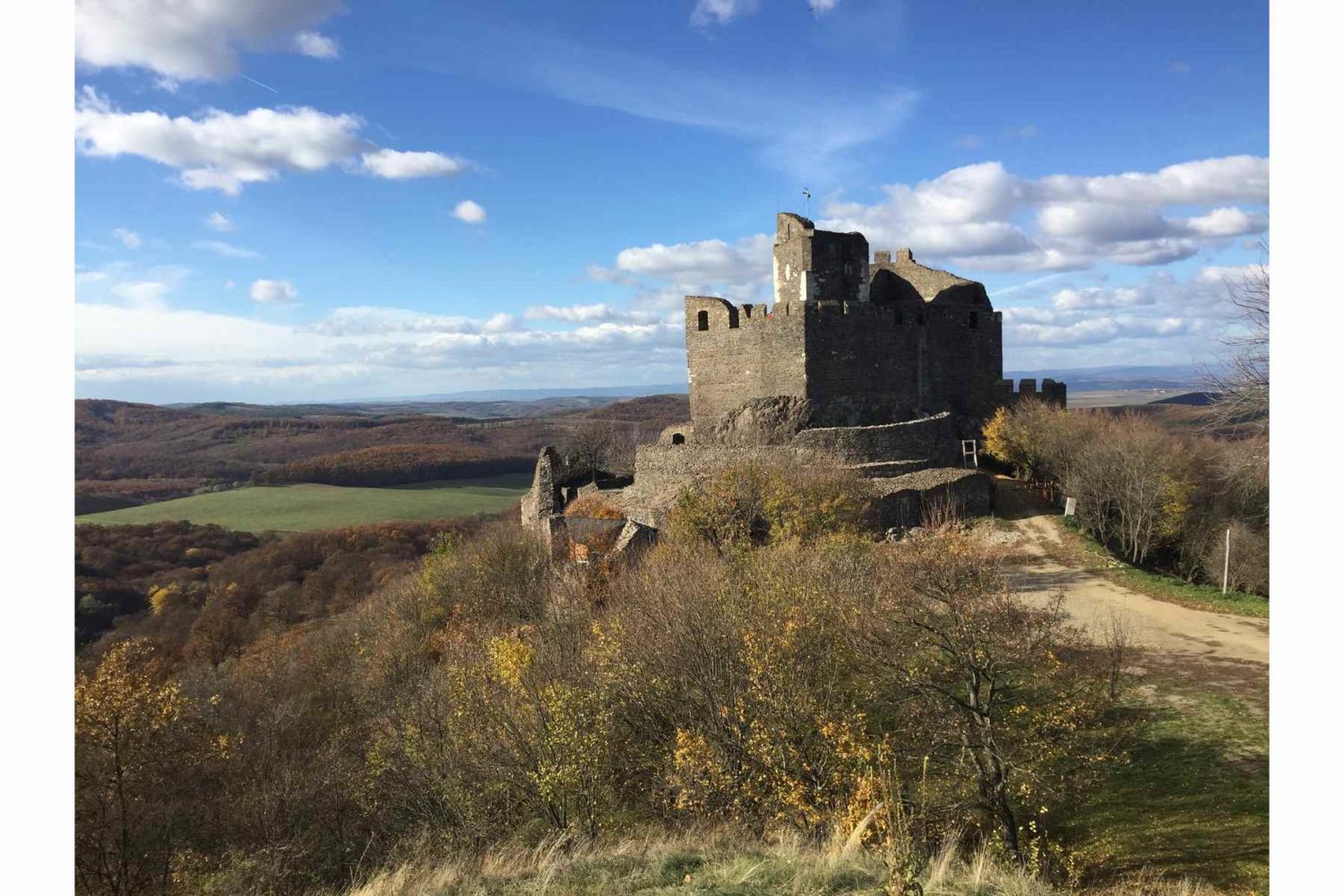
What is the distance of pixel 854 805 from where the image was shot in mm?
8625

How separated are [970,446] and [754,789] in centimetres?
1864

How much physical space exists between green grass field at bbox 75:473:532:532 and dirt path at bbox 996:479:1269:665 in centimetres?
4541

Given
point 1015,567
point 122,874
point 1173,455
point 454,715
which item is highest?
point 1173,455

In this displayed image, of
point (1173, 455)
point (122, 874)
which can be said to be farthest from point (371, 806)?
point (1173, 455)

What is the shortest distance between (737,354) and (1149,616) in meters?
13.2

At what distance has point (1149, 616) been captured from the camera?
15.3 meters

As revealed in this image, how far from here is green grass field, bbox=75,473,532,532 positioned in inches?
2167

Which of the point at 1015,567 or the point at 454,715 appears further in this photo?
the point at 1015,567

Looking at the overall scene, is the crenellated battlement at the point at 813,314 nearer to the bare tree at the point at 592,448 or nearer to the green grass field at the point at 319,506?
the bare tree at the point at 592,448

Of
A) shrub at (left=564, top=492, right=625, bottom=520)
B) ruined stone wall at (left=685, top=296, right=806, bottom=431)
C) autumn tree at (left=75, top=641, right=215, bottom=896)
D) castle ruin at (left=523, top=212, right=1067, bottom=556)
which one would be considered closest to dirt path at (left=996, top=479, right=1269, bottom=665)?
castle ruin at (left=523, top=212, right=1067, bottom=556)

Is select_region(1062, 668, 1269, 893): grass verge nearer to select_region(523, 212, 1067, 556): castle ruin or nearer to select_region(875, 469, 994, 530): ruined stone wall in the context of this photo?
select_region(875, 469, 994, 530): ruined stone wall

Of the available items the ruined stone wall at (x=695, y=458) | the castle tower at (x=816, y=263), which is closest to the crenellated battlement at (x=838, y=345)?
the castle tower at (x=816, y=263)

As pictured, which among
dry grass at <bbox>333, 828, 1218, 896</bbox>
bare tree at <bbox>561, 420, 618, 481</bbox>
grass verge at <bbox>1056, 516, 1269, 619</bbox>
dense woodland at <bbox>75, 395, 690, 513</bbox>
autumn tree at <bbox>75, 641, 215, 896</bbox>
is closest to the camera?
dry grass at <bbox>333, 828, 1218, 896</bbox>

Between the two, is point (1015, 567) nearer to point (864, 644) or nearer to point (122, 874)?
point (864, 644)
